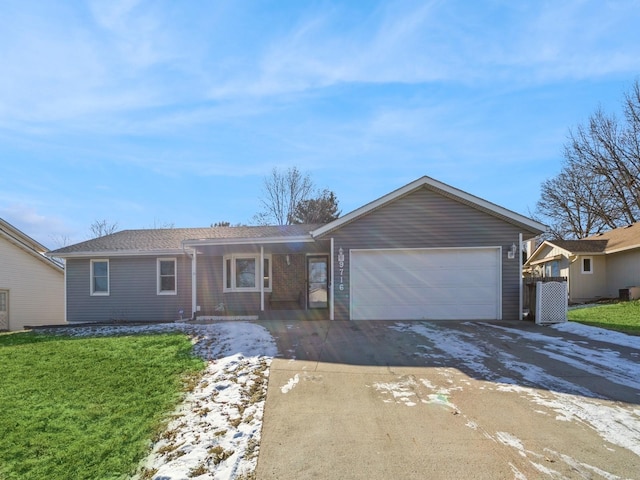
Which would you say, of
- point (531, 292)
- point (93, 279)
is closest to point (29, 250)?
point (93, 279)

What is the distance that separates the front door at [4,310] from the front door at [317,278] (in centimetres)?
1448

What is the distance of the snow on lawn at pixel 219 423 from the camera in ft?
11.6

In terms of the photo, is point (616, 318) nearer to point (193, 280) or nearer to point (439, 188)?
point (439, 188)

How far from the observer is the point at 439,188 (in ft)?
37.1

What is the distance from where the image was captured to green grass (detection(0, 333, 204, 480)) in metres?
3.80

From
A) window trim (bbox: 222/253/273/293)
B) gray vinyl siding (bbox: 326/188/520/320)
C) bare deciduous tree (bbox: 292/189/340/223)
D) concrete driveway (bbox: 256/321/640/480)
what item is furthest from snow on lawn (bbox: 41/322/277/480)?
bare deciduous tree (bbox: 292/189/340/223)

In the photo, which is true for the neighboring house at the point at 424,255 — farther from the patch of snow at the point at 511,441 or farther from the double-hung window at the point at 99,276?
the patch of snow at the point at 511,441

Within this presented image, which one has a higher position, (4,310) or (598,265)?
(598,265)

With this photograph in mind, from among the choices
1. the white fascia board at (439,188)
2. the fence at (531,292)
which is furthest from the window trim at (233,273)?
the fence at (531,292)

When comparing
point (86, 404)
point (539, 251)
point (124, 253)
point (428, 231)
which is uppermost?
point (428, 231)

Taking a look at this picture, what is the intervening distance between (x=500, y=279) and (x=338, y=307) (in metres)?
4.68

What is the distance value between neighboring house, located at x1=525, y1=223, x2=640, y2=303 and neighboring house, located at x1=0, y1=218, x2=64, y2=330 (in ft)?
87.6

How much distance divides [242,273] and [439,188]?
7.56 meters

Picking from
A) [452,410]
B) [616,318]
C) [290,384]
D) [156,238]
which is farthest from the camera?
[156,238]
